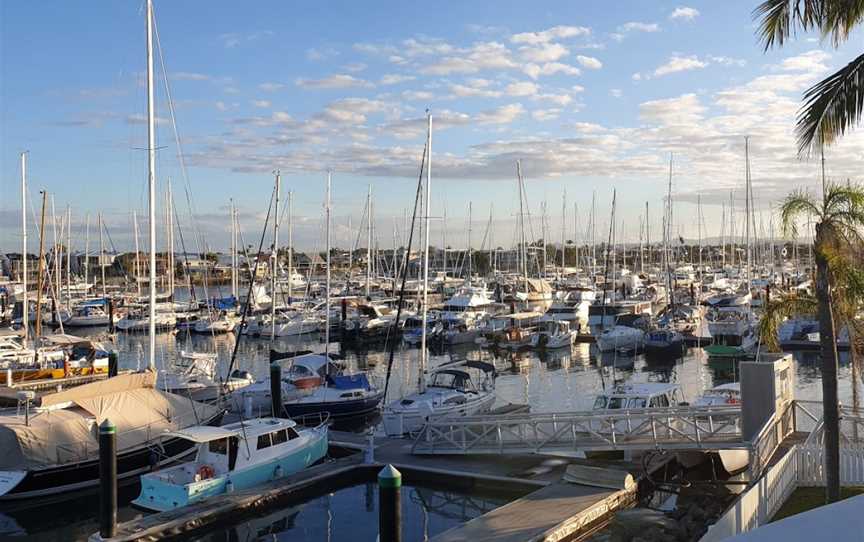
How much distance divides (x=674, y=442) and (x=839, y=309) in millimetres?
6157

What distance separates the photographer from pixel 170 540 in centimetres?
1942

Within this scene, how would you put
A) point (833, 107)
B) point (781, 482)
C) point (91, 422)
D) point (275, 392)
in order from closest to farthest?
1. point (833, 107)
2. point (781, 482)
3. point (91, 422)
4. point (275, 392)

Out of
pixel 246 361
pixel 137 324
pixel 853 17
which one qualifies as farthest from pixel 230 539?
pixel 137 324

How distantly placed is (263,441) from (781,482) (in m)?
14.0

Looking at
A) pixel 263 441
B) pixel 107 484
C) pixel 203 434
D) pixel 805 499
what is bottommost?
pixel 805 499

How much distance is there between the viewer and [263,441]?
2373 cm

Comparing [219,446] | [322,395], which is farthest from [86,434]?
[322,395]

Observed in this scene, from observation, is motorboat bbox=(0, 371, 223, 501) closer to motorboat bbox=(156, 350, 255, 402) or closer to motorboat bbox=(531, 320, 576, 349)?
motorboat bbox=(156, 350, 255, 402)

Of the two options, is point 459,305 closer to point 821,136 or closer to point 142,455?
point 142,455

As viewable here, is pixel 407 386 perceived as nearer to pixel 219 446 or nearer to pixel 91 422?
pixel 91 422

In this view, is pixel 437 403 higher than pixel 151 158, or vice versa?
pixel 151 158

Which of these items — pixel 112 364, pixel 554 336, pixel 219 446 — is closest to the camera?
pixel 219 446

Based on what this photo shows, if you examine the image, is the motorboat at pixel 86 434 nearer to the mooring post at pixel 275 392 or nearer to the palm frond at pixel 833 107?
the mooring post at pixel 275 392

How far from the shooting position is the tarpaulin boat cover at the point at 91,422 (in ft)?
77.1
